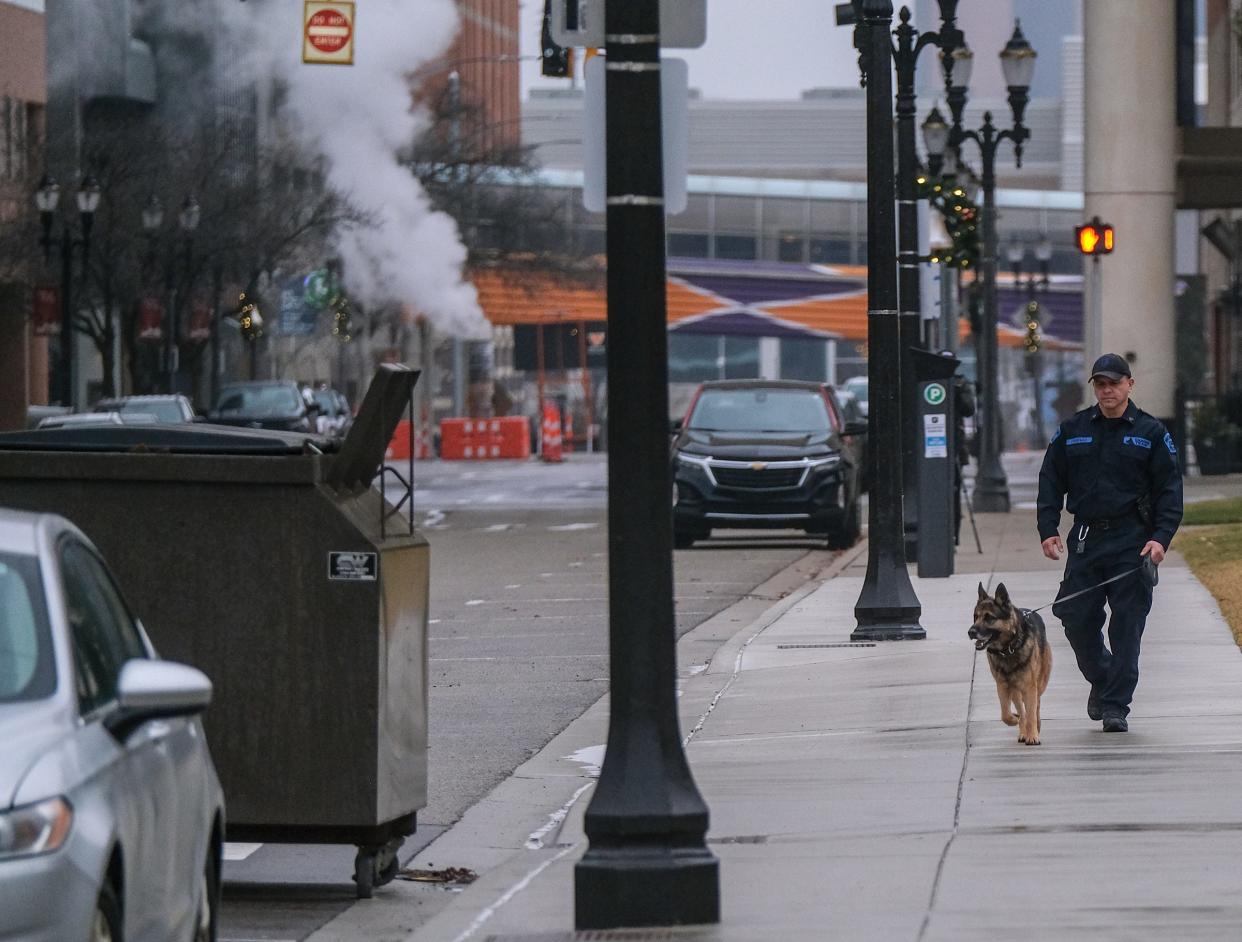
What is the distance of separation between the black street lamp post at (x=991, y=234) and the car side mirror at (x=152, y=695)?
2481 centimetres

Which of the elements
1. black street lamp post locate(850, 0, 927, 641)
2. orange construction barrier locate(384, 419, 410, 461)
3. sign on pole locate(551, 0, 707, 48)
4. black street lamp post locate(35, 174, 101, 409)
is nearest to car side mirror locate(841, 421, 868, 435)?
black street lamp post locate(850, 0, 927, 641)

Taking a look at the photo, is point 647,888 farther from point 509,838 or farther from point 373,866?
point 509,838

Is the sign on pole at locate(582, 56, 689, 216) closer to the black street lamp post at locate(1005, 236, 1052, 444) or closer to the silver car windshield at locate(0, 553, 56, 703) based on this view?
the silver car windshield at locate(0, 553, 56, 703)

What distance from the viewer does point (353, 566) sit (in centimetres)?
827

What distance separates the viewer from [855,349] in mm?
90125

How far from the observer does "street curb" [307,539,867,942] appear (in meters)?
7.91

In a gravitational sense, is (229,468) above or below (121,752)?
above

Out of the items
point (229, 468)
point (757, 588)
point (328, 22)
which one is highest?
point (328, 22)

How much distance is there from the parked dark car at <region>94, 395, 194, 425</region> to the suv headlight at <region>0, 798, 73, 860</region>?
34.6 m

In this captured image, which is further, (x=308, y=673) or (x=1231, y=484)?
(x=1231, y=484)

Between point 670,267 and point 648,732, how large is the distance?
70.5 m

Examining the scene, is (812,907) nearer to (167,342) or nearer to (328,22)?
(328,22)

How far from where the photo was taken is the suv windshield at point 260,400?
151 ft

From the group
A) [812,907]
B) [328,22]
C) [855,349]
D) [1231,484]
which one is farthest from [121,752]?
[855,349]
